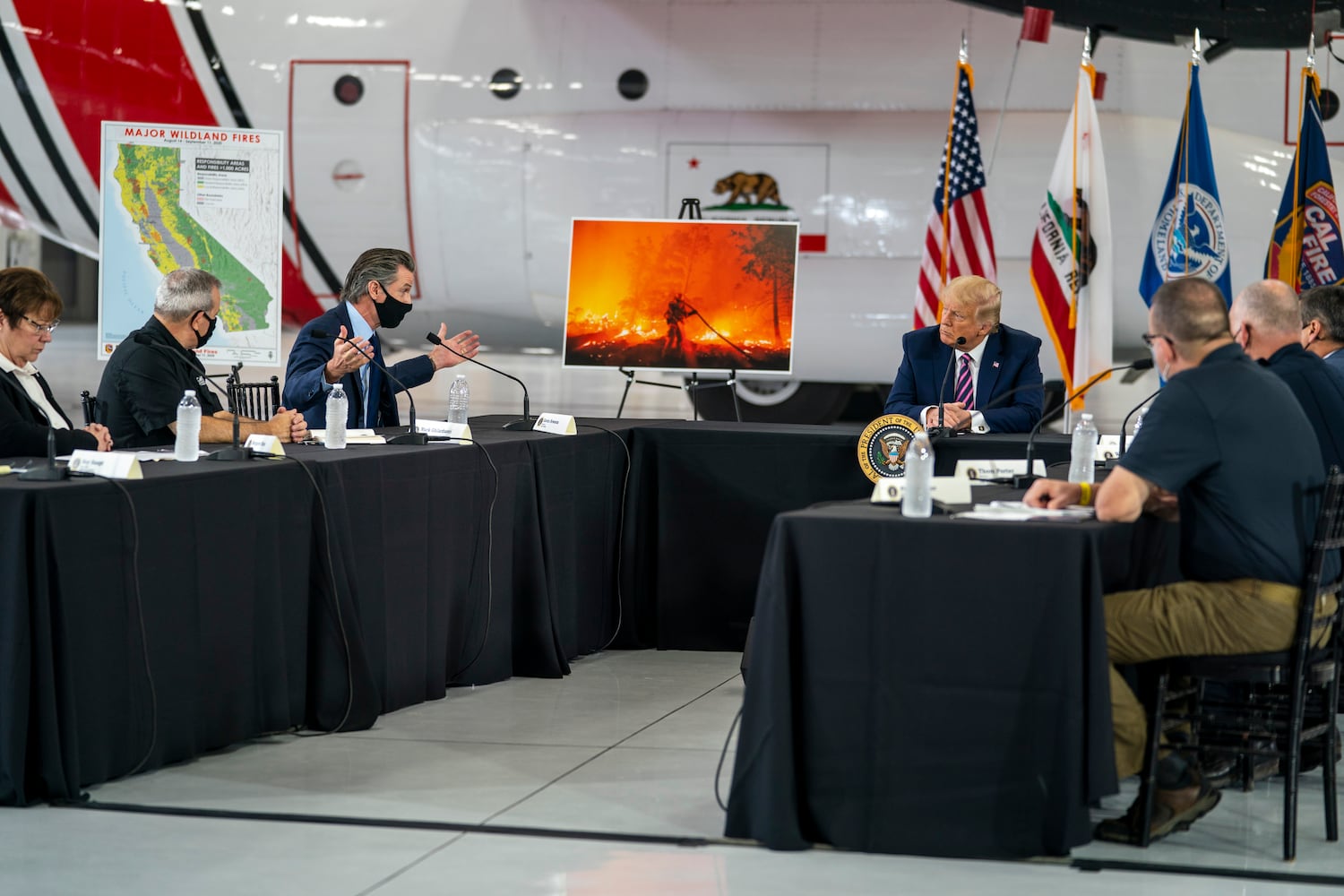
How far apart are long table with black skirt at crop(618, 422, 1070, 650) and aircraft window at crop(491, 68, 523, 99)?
4.10 metres

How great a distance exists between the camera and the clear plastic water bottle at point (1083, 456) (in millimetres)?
4672

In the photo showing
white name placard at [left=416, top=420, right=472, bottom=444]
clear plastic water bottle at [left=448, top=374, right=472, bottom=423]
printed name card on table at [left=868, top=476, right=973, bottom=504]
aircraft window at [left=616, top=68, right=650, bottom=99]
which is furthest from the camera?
aircraft window at [left=616, top=68, right=650, bottom=99]

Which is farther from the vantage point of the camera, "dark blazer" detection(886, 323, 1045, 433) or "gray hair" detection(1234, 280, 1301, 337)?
"dark blazer" detection(886, 323, 1045, 433)

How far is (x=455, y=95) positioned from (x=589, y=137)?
35.0 inches

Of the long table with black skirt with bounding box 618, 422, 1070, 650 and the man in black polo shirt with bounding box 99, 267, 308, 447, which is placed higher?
the man in black polo shirt with bounding box 99, 267, 308, 447

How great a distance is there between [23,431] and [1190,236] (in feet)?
20.1

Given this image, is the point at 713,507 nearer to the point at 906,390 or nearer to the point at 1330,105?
the point at 906,390

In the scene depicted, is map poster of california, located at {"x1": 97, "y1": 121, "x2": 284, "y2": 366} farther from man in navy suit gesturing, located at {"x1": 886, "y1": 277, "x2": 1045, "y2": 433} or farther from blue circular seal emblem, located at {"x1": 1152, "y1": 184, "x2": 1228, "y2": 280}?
blue circular seal emblem, located at {"x1": 1152, "y1": 184, "x2": 1228, "y2": 280}

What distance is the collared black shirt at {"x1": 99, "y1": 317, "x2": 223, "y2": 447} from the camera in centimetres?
500

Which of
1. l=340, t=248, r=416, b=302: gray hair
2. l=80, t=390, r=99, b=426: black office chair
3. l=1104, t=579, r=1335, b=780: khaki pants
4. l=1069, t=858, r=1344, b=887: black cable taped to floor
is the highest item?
l=340, t=248, r=416, b=302: gray hair

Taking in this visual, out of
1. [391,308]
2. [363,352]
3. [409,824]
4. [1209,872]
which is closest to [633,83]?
[391,308]

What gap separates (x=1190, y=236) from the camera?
835 cm

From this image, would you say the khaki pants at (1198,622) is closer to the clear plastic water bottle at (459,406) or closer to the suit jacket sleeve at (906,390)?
the suit jacket sleeve at (906,390)

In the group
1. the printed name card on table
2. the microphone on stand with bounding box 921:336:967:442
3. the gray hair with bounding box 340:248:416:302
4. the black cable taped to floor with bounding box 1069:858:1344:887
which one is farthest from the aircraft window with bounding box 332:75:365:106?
the black cable taped to floor with bounding box 1069:858:1344:887
